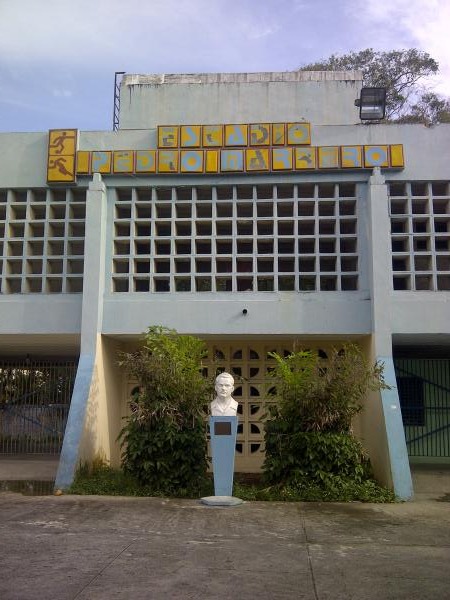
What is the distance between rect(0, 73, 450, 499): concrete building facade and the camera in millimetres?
9977

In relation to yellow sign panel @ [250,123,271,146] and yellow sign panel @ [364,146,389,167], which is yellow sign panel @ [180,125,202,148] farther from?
yellow sign panel @ [364,146,389,167]

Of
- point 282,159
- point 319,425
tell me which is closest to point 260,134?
point 282,159

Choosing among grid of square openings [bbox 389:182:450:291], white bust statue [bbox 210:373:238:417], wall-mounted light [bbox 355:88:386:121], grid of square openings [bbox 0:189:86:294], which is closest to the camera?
white bust statue [bbox 210:373:238:417]

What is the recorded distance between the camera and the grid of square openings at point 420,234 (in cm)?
1008

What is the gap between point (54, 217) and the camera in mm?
11016

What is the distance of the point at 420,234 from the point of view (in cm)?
1012

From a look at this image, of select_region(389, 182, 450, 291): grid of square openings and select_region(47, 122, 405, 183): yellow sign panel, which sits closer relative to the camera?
select_region(389, 182, 450, 291): grid of square openings

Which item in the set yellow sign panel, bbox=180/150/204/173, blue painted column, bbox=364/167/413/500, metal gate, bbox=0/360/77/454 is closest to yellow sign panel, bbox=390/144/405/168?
blue painted column, bbox=364/167/413/500

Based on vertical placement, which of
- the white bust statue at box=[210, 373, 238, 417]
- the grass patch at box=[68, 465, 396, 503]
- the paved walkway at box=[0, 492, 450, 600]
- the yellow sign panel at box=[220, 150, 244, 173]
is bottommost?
the paved walkway at box=[0, 492, 450, 600]

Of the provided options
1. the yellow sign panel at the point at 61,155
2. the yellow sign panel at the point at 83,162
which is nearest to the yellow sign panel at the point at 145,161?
the yellow sign panel at the point at 83,162

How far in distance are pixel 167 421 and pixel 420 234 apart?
502 cm

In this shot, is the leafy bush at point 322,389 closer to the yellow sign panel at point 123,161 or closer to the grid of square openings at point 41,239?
the grid of square openings at point 41,239

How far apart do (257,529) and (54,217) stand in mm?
6742

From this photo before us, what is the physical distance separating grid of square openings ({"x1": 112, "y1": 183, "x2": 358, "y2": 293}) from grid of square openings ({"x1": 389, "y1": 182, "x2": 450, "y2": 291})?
74cm
